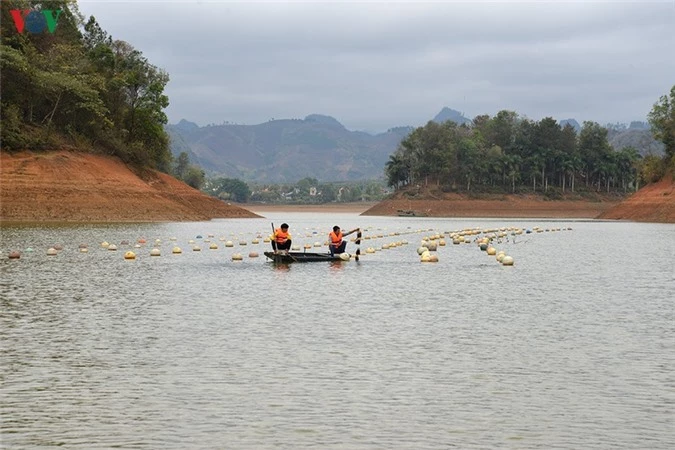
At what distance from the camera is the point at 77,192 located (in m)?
A: 117

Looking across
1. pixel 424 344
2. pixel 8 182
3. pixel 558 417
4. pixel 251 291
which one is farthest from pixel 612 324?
pixel 8 182

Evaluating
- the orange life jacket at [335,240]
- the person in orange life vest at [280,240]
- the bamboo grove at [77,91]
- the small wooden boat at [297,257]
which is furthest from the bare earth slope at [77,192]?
the small wooden boat at [297,257]

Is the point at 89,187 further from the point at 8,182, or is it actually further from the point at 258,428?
the point at 258,428

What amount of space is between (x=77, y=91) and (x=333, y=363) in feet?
383

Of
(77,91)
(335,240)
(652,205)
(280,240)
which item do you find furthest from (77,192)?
(652,205)

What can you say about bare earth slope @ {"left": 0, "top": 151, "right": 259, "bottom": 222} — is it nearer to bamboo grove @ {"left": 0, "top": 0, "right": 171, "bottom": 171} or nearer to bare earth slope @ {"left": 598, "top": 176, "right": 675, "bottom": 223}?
bamboo grove @ {"left": 0, "top": 0, "right": 171, "bottom": 171}

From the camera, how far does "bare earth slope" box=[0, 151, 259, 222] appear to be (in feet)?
366

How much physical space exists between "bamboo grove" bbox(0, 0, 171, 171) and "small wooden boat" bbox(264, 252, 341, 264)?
77.4m

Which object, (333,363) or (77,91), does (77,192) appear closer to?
(77,91)

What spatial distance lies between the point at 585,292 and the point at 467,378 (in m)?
21.7

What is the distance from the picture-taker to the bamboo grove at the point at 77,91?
126125mm

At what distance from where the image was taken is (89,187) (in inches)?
4712

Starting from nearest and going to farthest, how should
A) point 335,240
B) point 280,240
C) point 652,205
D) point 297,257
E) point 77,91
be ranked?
point 280,240 < point 297,257 < point 335,240 < point 77,91 < point 652,205

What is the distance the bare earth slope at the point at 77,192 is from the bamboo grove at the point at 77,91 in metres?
4.50
